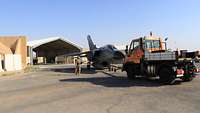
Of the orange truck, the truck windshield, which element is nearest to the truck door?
the orange truck

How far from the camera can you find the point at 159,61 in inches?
661

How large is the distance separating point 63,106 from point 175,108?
3546 mm

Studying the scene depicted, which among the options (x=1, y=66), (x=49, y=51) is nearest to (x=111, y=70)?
(x=1, y=66)

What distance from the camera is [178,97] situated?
1164 cm

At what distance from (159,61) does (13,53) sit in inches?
1313

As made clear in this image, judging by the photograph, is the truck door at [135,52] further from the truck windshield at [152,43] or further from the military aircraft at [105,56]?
the military aircraft at [105,56]

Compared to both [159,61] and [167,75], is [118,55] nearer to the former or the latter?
[159,61]

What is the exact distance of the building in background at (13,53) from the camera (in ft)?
109

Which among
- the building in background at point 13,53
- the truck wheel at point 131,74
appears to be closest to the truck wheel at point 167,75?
the truck wheel at point 131,74

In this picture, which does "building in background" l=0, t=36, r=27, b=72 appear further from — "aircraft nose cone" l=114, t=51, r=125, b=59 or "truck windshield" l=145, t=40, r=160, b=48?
"truck windshield" l=145, t=40, r=160, b=48

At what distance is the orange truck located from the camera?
16.1 metres

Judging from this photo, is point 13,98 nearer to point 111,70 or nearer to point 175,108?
point 175,108

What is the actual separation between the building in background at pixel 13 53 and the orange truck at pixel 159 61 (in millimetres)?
17754

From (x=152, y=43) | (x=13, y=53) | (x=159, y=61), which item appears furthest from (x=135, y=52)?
(x=13, y=53)
